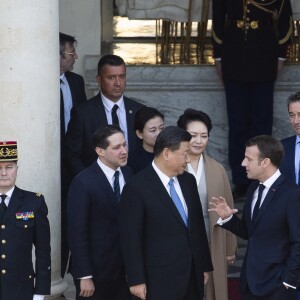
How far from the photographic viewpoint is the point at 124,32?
12.6 m

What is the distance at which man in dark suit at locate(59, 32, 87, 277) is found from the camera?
895 cm

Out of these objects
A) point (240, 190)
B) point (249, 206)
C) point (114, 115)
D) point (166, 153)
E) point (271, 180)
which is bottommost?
point (240, 190)

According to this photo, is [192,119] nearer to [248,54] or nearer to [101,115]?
[101,115]

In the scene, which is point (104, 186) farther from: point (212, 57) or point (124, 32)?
point (124, 32)

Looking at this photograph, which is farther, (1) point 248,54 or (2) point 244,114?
(2) point 244,114

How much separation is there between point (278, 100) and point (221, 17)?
37.2 inches

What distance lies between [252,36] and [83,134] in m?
2.90

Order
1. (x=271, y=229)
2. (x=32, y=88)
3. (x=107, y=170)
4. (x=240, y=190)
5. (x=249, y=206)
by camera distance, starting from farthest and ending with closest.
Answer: (x=240, y=190), (x=32, y=88), (x=107, y=170), (x=249, y=206), (x=271, y=229)

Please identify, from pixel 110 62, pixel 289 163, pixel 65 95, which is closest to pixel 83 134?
pixel 110 62

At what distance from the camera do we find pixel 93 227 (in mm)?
7633

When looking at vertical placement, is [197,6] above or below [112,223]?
above

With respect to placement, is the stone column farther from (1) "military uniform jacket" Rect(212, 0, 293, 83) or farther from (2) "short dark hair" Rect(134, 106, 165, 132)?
(1) "military uniform jacket" Rect(212, 0, 293, 83)

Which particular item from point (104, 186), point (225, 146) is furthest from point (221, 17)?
point (104, 186)

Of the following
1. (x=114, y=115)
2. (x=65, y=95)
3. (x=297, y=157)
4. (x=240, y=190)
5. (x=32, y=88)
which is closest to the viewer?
(x=32, y=88)
